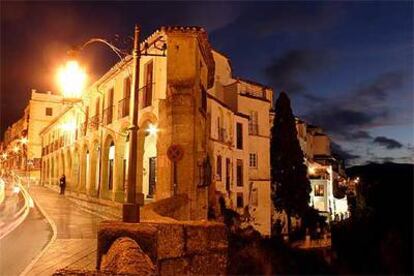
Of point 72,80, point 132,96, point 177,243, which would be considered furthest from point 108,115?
point 177,243

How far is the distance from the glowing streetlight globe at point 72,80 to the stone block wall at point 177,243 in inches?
119

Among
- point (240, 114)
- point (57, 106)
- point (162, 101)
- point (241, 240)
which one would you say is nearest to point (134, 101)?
point (162, 101)

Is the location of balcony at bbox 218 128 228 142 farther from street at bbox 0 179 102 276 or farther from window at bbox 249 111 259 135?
street at bbox 0 179 102 276

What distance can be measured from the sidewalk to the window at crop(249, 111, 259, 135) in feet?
62.4

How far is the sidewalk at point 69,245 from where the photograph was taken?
28.8ft

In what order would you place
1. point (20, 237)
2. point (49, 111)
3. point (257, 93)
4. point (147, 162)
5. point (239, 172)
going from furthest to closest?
point (49, 111)
point (257, 93)
point (239, 172)
point (147, 162)
point (20, 237)

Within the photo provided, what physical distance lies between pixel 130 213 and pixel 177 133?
9.07 metres

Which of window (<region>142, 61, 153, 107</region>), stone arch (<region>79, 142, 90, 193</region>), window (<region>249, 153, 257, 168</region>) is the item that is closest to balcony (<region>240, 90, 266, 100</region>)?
window (<region>249, 153, 257, 168</region>)

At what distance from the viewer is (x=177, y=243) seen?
6.89 m

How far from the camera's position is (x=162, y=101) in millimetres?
16531

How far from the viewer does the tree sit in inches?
1394

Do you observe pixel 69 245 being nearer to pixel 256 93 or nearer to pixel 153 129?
pixel 153 129

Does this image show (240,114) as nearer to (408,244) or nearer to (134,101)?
(408,244)

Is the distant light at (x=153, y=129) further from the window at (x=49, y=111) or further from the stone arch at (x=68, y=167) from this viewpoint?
the window at (x=49, y=111)
